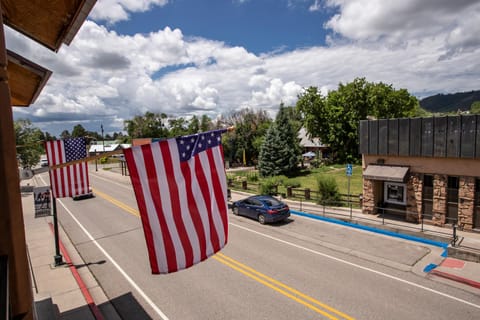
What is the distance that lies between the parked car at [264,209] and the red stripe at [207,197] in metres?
11.3

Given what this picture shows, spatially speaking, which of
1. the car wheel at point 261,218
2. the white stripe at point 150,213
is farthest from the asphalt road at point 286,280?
the white stripe at point 150,213

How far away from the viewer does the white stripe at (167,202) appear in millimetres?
4660

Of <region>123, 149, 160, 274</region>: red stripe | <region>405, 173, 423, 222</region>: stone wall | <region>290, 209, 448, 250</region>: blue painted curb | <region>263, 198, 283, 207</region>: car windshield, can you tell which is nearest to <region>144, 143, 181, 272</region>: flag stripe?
<region>123, 149, 160, 274</region>: red stripe

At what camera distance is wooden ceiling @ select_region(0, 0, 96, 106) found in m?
3.47

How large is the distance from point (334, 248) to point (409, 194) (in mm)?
5867

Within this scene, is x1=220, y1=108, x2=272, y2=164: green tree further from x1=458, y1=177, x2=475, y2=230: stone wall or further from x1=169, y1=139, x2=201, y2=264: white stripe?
x1=169, y1=139, x2=201, y2=264: white stripe

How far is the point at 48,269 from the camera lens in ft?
37.7

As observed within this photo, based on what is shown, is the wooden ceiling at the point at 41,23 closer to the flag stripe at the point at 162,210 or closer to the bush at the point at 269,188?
the flag stripe at the point at 162,210

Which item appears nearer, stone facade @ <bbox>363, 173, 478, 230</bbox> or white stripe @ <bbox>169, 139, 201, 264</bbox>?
white stripe @ <bbox>169, 139, 201, 264</bbox>

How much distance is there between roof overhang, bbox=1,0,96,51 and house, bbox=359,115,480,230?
1544 centimetres

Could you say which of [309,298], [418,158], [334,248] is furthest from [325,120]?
[309,298]

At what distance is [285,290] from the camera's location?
9461 mm

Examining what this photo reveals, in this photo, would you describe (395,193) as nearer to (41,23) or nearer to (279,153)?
(41,23)

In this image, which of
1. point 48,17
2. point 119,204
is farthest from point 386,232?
point 119,204
